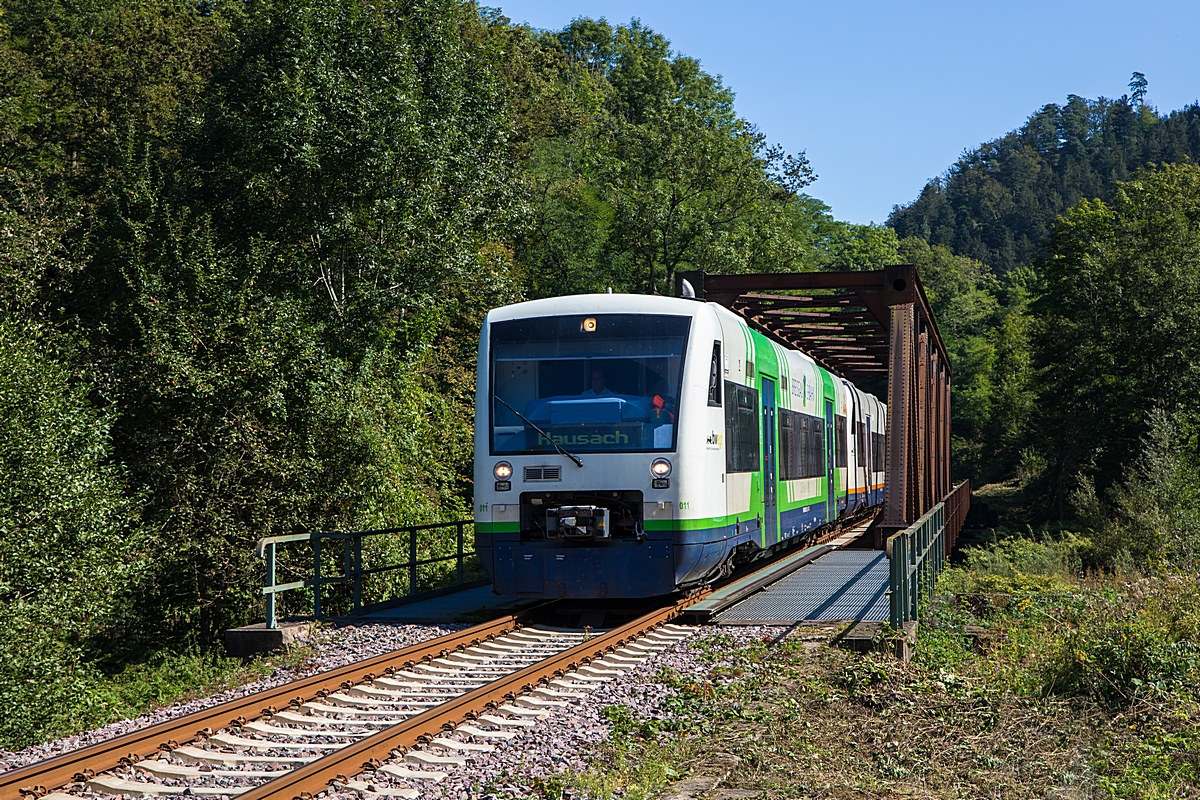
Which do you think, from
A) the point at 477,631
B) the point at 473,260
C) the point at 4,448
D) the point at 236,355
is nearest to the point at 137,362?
the point at 236,355

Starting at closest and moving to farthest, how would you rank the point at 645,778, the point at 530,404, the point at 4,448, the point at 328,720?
the point at 645,778 → the point at 328,720 → the point at 530,404 → the point at 4,448

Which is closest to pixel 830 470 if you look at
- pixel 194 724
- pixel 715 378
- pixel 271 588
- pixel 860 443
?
pixel 860 443

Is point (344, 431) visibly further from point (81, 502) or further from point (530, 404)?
point (530, 404)

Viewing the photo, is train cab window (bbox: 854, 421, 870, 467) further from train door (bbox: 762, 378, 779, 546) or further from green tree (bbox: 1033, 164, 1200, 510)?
green tree (bbox: 1033, 164, 1200, 510)

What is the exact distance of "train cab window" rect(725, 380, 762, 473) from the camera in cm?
1357

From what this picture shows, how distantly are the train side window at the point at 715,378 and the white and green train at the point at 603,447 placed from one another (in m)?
0.01

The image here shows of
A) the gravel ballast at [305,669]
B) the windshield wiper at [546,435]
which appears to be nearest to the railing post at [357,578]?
the gravel ballast at [305,669]

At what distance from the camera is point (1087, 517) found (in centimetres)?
3419

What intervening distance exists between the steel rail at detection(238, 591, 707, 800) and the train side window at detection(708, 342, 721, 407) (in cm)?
295

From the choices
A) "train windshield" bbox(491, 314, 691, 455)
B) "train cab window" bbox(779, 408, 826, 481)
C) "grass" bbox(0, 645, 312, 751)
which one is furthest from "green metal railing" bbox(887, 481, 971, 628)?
"grass" bbox(0, 645, 312, 751)

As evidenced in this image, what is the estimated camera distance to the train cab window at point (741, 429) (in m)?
13.6

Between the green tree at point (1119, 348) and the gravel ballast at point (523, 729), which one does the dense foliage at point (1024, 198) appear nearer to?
the green tree at point (1119, 348)

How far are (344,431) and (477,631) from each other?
360 inches

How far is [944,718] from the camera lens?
26.8ft
